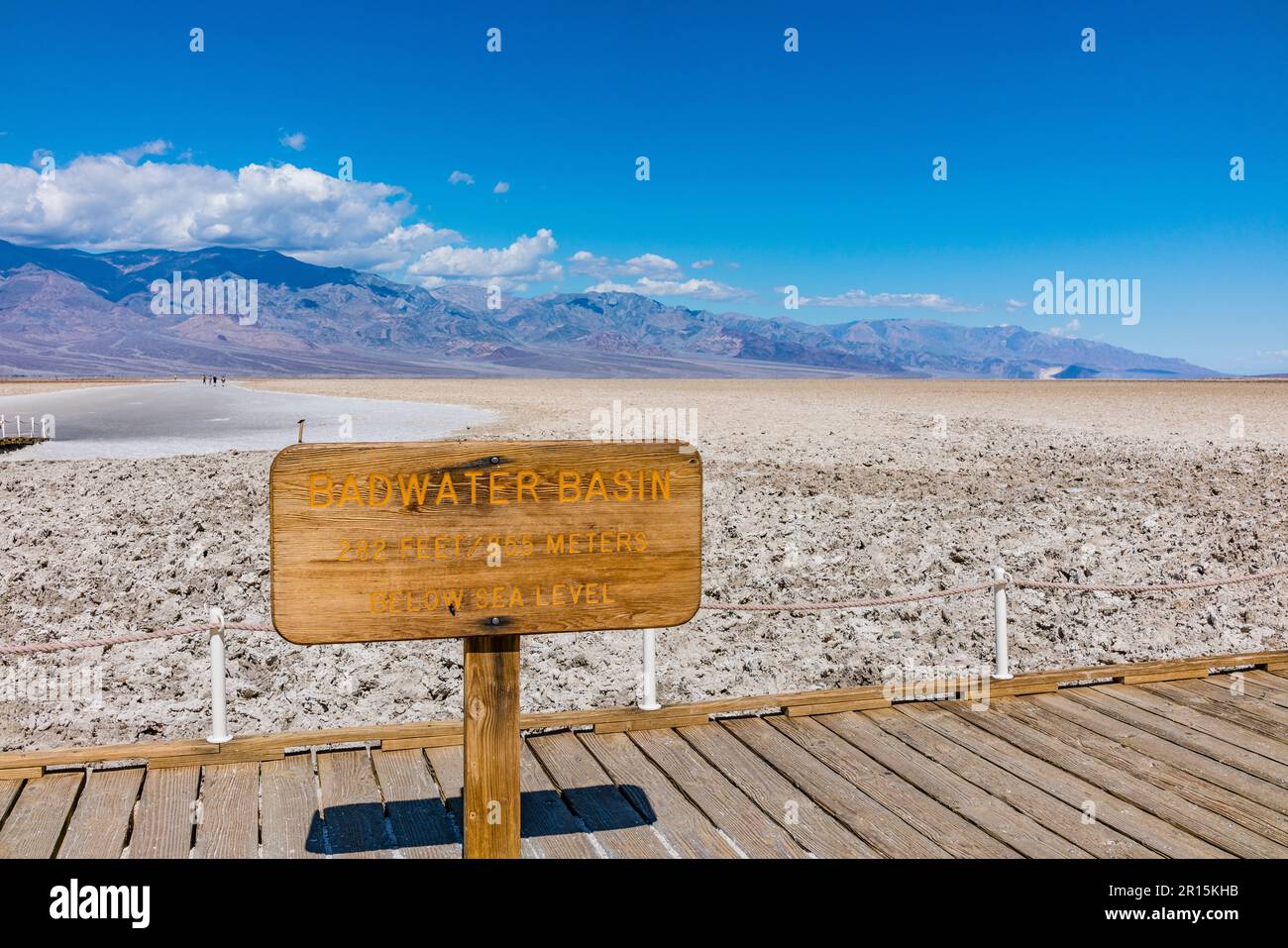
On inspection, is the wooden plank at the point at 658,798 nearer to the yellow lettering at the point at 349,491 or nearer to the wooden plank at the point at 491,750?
the wooden plank at the point at 491,750

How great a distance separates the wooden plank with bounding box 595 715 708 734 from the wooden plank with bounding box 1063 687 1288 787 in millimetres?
2356

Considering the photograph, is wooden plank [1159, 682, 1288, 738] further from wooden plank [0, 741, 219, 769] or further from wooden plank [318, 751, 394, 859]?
wooden plank [0, 741, 219, 769]

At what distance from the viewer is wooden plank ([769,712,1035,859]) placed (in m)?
4.23

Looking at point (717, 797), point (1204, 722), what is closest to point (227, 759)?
point (717, 797)

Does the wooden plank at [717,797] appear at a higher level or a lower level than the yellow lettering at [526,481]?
lower

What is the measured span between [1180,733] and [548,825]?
348cm

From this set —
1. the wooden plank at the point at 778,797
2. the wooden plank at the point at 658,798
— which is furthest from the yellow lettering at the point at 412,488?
the wooden plank at the point at 778,797

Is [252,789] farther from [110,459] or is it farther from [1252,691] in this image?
[110,459]

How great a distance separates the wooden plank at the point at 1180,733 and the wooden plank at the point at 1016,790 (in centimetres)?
110

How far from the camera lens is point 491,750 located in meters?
3.57

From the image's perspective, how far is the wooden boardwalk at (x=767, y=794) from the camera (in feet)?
13.8

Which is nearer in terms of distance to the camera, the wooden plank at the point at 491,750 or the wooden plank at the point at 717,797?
the wooden plank at the point at 491,750

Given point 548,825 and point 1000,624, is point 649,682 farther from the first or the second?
point 1000,624
